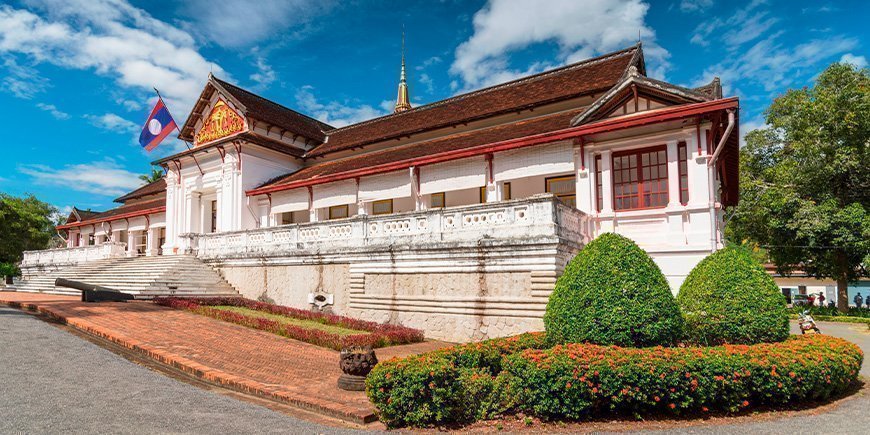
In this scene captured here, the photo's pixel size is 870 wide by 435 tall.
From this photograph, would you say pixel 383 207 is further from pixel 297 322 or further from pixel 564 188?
pixel 297 322

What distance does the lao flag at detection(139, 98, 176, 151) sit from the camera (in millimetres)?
26844

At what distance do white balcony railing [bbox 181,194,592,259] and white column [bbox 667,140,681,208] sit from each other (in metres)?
2.39

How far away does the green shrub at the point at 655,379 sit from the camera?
715 centimetres

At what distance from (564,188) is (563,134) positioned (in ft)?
8.04

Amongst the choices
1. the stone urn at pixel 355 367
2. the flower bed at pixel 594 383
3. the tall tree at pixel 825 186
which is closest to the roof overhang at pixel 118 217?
the stone urn at pixel 355 367

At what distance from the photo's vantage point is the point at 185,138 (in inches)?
1167

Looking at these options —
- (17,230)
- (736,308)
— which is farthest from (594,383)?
(17,230)

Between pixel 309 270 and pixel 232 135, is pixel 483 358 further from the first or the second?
pixel 232 135

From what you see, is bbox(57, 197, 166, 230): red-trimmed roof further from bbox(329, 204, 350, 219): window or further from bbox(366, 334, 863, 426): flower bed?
bbox(366, 334, 863, 426): flower bed

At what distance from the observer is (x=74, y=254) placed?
28750 millimetres

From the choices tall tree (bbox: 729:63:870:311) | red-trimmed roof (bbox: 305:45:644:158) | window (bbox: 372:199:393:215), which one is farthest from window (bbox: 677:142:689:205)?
tall tree (bbox: 729:63:870:311)

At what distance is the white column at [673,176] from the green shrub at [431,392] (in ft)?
31.2

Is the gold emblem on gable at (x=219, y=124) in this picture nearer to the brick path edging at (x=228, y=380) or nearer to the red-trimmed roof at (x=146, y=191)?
the red-trimmed roof at (x=146, y=191)

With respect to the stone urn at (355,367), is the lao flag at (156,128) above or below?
above
